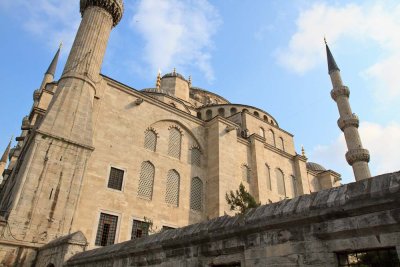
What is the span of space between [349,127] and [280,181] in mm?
5650

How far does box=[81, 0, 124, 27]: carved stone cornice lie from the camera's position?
52.4ft

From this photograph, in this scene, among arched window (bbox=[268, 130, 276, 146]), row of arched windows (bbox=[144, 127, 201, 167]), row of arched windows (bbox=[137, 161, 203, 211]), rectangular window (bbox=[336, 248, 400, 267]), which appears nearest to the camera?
rectangular window (bbox=[336, 248, 400, 267])

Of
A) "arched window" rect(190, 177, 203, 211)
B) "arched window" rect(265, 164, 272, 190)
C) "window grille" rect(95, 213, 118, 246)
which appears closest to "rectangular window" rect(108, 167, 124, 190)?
"window grille" rect(95, 213, 118, 246)

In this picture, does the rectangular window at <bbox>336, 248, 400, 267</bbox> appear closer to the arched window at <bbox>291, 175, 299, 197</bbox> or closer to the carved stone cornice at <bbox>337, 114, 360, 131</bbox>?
the carved stone cornice at <bbox>337, 114, 360, 131</bbox>

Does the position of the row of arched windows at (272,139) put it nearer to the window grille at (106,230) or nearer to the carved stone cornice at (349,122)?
the carved stone cornice at (349,122)

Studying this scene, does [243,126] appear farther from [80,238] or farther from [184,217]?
[80,238]

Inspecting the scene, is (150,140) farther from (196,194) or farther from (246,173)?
(246,173)

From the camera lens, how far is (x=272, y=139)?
23875 millimetres

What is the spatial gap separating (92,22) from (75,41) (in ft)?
4.44

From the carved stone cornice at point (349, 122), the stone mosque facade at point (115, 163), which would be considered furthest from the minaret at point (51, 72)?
the carved stone cornice at point (349, 122)

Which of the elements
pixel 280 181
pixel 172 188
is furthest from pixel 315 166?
pixel 172 188

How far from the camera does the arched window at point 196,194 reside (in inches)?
612

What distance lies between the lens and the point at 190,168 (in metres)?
16.3

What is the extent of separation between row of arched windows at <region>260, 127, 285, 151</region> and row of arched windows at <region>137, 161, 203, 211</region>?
894cm
